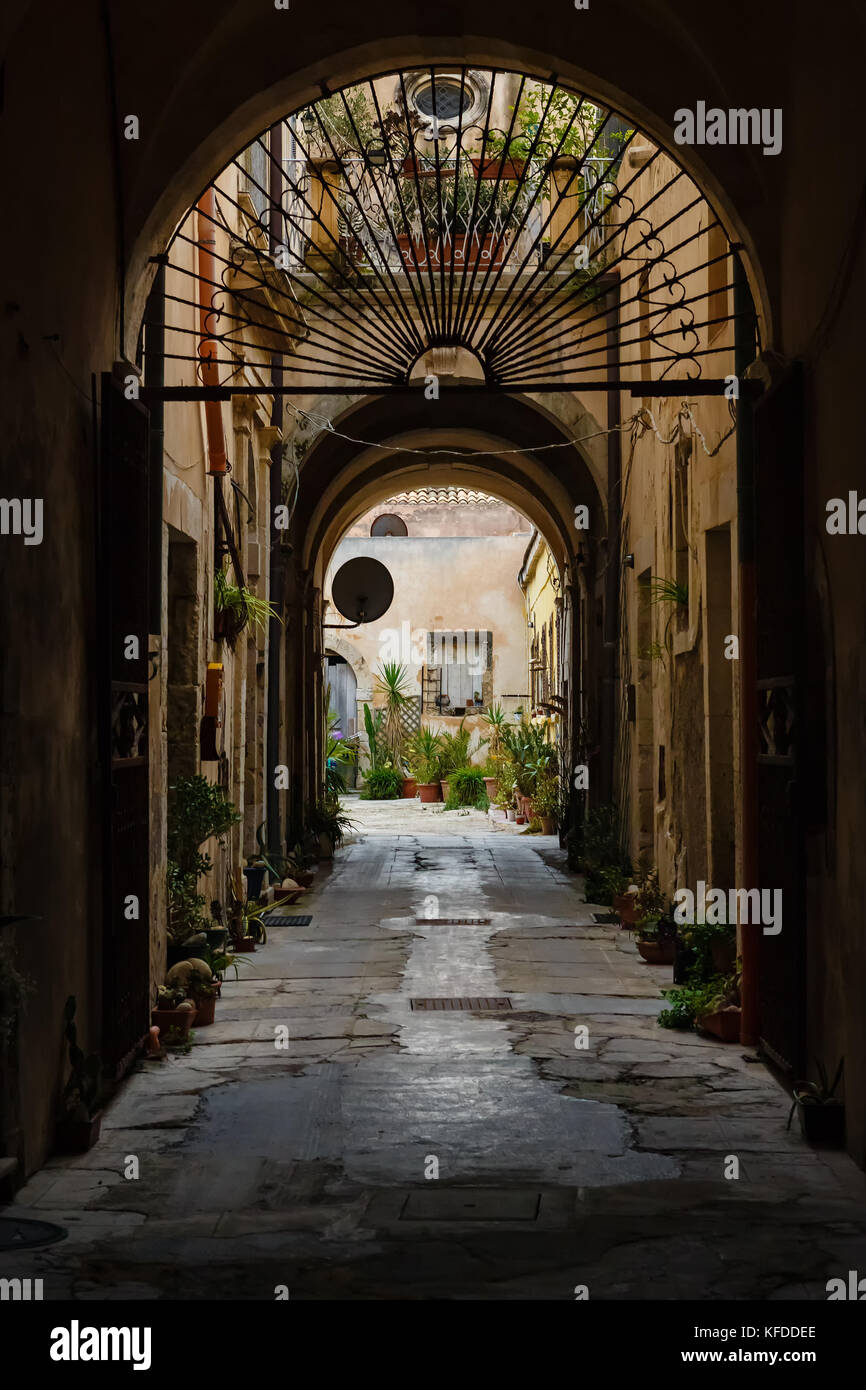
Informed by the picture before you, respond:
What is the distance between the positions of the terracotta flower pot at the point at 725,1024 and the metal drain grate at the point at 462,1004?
1177 millimetres

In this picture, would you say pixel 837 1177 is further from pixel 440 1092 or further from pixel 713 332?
pixel 713 332

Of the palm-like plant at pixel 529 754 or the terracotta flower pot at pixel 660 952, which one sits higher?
the palm-like plant at pixel 529 754

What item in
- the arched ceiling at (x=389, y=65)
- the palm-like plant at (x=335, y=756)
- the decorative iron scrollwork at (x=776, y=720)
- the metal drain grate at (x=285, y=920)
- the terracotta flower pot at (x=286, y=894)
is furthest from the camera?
the palm-like plant at (x=335, y=756)

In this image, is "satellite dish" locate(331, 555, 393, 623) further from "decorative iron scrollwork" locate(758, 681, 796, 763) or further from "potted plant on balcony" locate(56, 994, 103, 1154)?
"potted plant on balcony" locate(56, 994, 103, 1154)

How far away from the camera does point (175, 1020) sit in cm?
661

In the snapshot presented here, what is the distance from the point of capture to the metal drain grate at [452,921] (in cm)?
1051

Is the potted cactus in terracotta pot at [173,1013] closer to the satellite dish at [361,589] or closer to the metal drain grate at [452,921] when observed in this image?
the metal drain grate at [452,921]

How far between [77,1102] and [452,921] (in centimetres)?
592

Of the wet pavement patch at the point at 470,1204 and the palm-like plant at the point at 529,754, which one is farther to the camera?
the palm-like plant at the point at 529,754

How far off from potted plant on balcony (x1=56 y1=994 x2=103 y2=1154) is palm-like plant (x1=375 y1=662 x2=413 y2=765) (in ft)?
81.5

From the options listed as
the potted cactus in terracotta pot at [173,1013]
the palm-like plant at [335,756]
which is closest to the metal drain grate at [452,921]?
the potted cactus in terracotta pot at [173,1013]

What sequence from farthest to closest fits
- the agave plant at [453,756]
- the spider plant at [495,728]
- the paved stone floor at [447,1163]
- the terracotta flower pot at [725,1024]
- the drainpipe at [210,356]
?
the agave plant at [453,756] → the spider plant at [495,728] → the drainpipe at [210,356] → the terracotta flower pot at [725,1024] → the paved stone floor at [447,1163]

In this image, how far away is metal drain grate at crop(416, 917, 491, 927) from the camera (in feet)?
34.5

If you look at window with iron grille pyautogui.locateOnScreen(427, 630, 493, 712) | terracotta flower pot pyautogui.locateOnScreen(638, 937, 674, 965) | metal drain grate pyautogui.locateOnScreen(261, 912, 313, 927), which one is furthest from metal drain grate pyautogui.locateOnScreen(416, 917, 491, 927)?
window with iron grille pyautogui.locateOnScreen(427, 630, 493, 712)
